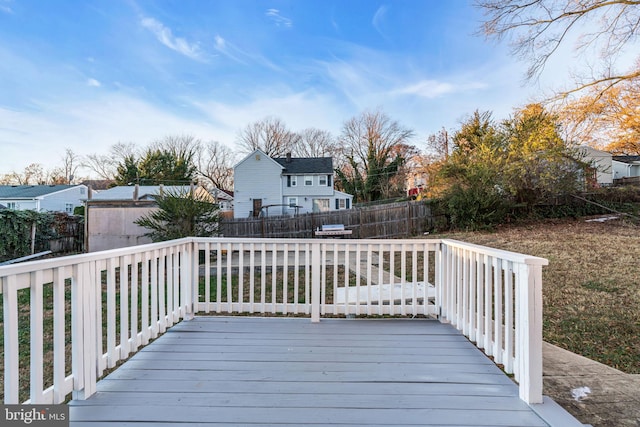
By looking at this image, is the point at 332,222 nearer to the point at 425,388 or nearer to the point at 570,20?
the point at 570,20

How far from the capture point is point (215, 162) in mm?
31812

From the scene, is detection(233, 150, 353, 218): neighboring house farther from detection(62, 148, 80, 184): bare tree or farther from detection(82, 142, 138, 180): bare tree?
detection(62, 148, 80, 184): bare tree

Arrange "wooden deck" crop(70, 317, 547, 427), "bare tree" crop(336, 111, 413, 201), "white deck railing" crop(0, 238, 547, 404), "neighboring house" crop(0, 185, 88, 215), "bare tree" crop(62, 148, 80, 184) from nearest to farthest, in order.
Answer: "white deck railing" crop(0, 238, 547, 404) < "wooden deck" crop(70, 317, 547, 427) < "neighboring house" crop(0, 185, 88, 215) < "bare tree" crop(336, 111, 413, 201) < "bare tree" crop(62, 148, 80, 184)

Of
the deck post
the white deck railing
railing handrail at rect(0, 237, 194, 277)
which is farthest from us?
the deck post

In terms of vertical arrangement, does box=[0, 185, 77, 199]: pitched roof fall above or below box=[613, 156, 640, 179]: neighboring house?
below

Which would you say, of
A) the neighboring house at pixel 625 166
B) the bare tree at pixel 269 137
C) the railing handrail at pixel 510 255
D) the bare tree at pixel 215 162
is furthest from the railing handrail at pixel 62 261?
the neighboring house at pixel 625 166

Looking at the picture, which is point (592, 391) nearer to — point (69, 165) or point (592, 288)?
point (592, 288)

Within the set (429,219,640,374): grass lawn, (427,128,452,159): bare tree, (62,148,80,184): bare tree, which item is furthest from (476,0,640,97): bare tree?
(62,148,80,184): bare tree

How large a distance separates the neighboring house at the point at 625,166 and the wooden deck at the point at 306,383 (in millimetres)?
31036

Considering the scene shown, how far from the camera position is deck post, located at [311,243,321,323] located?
2967 mm

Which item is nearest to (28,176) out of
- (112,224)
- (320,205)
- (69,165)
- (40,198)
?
(69,165)

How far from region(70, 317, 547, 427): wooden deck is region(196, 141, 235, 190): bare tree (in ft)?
101

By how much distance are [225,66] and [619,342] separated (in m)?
12.0

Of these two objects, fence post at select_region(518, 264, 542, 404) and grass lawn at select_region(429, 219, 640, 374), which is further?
grass lawn at select_region(429, 219, 640, 374)
